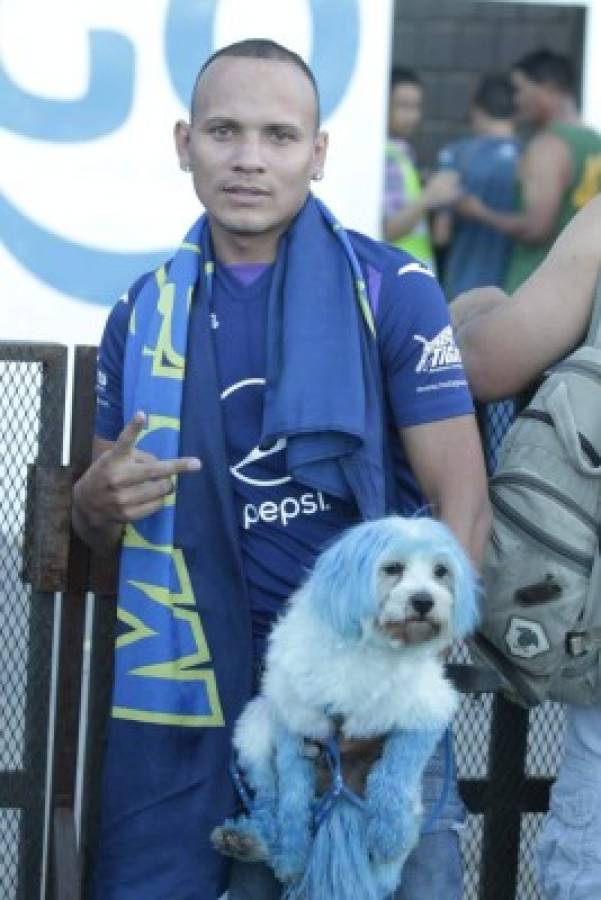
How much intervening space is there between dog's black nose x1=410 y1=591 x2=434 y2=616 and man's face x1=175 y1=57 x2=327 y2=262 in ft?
2.42

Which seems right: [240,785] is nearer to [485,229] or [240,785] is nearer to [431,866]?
[431,866]

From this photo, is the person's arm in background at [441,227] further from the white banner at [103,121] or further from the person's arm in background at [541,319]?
the person's arm in background at [541,319]

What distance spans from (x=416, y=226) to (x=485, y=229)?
319 millimetres

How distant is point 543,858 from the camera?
351 centimetres

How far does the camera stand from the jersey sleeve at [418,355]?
328 centimetres

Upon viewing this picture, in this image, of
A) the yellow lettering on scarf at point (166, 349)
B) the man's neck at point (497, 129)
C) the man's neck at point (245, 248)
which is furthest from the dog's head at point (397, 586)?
the man's neck at point (497, 129)

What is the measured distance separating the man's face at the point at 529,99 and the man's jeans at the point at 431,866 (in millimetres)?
6275

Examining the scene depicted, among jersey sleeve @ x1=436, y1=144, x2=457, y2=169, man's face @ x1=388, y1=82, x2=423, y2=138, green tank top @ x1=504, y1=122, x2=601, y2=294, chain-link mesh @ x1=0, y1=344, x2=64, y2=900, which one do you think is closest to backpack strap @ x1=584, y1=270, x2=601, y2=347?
chain-link mesh @ x1=0, y1=344, x2=64, y2=900

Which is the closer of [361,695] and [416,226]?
[361,695]

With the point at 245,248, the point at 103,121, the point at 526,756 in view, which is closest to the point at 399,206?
the point at 103,121

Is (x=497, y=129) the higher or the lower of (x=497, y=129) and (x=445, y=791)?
the higher

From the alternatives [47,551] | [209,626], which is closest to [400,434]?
[209,626]

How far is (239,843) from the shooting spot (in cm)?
318

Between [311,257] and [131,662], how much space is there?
2.41 feet
